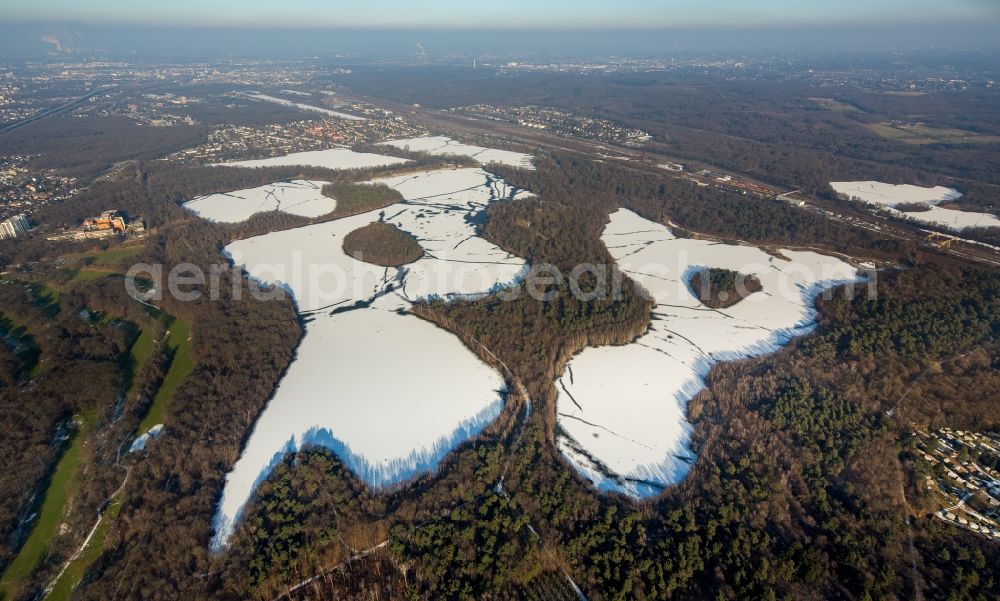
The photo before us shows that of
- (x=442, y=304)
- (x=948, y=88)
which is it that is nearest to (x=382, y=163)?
(x=442, y=304)

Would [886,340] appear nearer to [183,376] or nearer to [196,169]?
[183,376]

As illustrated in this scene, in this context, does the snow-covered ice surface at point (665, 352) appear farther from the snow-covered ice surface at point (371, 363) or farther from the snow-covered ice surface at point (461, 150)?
the snow-covered ice surface at point (461, 150)

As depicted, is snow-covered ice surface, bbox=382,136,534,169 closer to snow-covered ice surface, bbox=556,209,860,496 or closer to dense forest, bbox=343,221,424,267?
dense forest, bbox=343,221,424,267

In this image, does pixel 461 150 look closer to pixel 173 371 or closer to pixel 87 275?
pixel 87 275

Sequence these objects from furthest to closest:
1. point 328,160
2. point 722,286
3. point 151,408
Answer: point 328,160 → point 722,286 → point 151,408

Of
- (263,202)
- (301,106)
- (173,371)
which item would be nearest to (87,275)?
(173,371)
